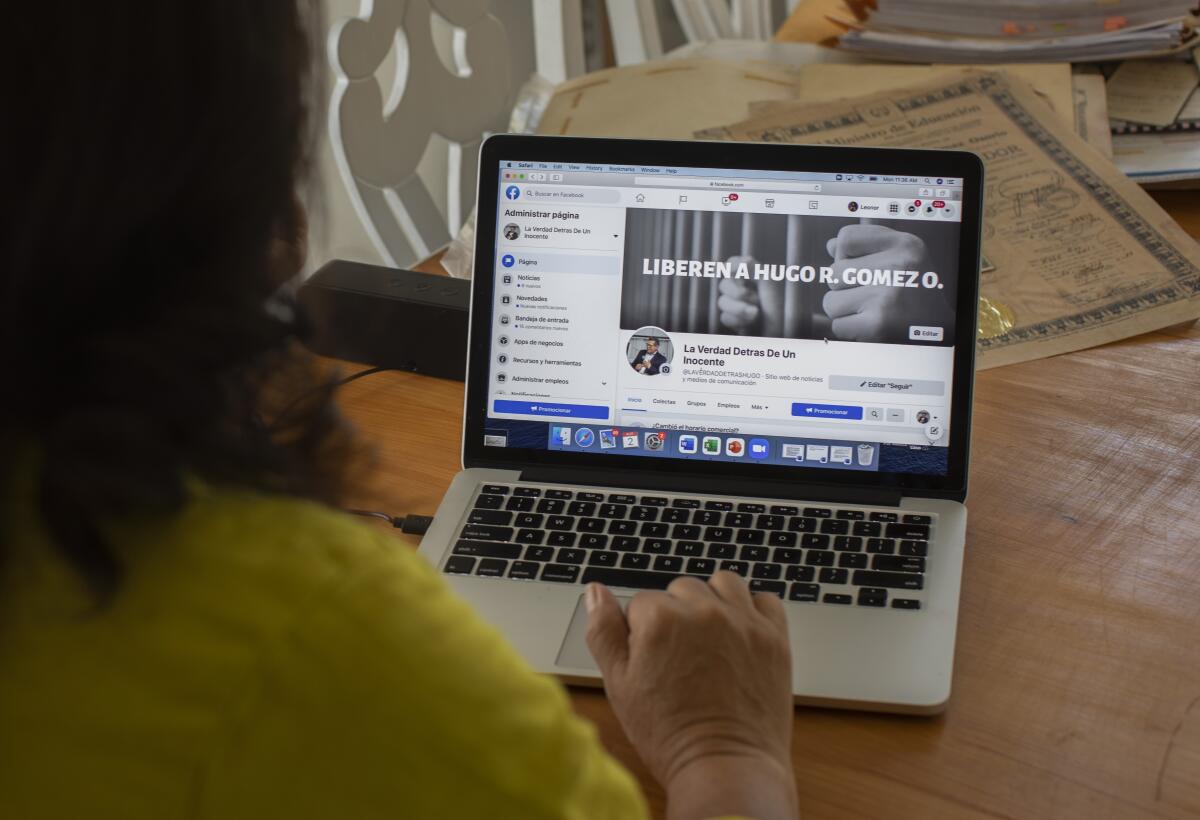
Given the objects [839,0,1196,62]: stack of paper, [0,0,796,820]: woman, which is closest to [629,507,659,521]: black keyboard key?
[0,0,796,820]: woman

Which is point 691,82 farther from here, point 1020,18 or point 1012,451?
point 1012,451

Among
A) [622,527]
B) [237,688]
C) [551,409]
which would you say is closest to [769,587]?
[622,527]

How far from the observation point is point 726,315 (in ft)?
2.88

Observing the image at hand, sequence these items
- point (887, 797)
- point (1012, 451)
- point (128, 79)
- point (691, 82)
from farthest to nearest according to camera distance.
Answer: point (691, 82)
point (1012, 451)
point (887, 797)
point (128, 79)

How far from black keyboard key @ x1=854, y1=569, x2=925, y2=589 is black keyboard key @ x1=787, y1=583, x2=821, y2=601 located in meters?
0.03

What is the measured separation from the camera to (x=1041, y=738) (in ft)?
2.20

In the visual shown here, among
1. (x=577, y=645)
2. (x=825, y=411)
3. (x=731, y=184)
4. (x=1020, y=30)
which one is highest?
(x=1020, y=30)

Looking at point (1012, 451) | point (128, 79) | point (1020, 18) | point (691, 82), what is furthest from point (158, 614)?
point (1020, 18)

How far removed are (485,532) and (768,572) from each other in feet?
0.65

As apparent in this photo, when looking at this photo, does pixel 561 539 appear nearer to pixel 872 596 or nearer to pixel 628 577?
pixel 628 577

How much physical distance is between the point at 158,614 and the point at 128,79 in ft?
0.55

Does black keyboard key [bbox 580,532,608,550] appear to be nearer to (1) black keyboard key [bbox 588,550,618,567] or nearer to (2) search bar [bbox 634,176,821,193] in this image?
(1) black keyboard key [bbox 588,550,618,567]

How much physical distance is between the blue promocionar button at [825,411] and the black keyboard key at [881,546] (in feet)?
0.32

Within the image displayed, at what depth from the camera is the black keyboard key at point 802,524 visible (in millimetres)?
825
